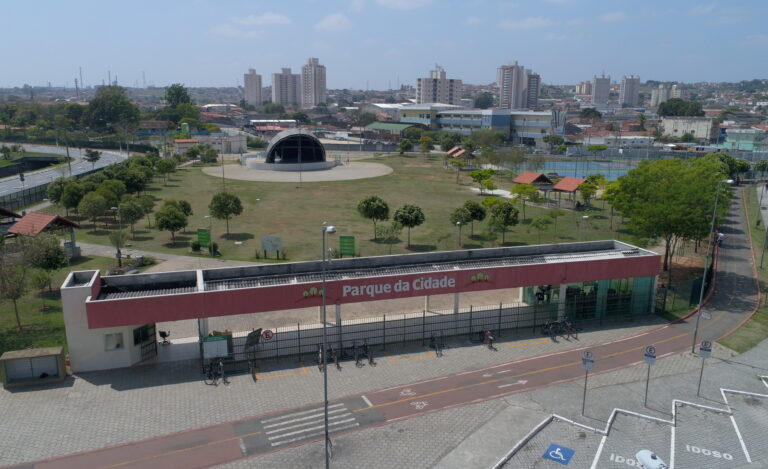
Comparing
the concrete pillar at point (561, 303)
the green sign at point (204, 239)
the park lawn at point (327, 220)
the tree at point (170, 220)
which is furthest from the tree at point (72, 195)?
the concrete pillar at point (561, 303)

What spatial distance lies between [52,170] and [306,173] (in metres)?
39.0

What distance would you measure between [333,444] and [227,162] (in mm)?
86586

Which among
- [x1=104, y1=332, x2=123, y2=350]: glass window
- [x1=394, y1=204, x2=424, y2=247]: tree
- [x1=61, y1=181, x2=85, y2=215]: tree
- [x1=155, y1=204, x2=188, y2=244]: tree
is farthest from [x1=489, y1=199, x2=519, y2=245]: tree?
[x1=61, y1=181, x2=85, y2=215]: tree

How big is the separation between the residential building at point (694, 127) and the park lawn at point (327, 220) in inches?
3696

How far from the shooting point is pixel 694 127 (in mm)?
143625

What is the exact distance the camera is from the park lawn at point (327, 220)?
4194 cm

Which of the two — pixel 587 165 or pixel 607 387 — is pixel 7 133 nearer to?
pixel 587 165

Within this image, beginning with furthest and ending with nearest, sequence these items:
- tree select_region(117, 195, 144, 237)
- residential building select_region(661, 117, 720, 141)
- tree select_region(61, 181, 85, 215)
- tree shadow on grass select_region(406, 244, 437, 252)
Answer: residential building select_region(661, 117, 720, 141), tree select_region(61, 181, 85, 215), tree select_region(117, 195, 144, 237), tree shadow on grass select_region(406, 244, 437, 252)

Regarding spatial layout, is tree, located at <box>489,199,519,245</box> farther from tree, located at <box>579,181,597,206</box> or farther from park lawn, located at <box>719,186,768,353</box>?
tree, located at <box>579,181,597,206</box>

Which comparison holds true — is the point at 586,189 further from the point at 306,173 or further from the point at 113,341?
the point at 113,341

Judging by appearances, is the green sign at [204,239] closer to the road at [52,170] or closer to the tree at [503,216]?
the tree at [503,216]

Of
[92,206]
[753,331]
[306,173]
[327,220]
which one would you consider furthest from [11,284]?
[306,173]

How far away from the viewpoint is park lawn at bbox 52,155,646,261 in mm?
41938

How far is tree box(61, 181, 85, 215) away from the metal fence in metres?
31.6
